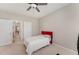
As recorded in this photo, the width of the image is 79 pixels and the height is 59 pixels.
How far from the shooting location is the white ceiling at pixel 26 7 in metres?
1.29

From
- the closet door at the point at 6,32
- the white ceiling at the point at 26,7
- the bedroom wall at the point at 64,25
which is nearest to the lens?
the white ceiling at the point at 26,7

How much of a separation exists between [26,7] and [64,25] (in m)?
0.86

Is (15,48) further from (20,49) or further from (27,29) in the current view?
(27,29)

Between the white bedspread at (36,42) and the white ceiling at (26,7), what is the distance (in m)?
0.46

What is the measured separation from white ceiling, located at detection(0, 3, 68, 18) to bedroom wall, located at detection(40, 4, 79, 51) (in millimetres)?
116

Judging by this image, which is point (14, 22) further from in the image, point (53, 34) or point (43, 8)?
point (53, 34)

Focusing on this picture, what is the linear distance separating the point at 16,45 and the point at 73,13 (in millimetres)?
1302

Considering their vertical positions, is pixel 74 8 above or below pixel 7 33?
above

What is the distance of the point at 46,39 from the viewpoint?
5.29 ft

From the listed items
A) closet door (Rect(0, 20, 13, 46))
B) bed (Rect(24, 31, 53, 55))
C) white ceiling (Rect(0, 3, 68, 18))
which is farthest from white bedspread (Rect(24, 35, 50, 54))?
white ceiling (Rect(0, 3, 68, 18))

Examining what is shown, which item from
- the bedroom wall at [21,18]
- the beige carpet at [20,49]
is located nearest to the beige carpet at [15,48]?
the beige carpet at [20,49]

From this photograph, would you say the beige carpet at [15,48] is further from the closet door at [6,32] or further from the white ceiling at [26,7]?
the white ceiling at [26,7]
